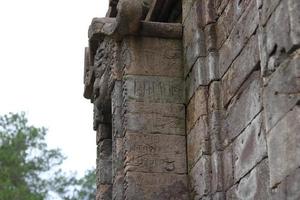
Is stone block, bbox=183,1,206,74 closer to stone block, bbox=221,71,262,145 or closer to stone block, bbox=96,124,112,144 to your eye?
stone block, bbox=221,71,262,145

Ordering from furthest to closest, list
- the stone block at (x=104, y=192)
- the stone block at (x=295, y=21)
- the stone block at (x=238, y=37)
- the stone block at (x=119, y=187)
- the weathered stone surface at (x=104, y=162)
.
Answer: the weathered stone surface at (x=104, y=162), the stone block at (x=104, y=192), the stone block at (x=119, y=187), the stone block at (x=238, y=37), the stone block at (x=295, y=21)

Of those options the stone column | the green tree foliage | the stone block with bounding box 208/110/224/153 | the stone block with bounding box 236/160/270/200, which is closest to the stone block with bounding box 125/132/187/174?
the stone column

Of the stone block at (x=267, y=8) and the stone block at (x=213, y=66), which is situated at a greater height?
the stone block at (x=213, y=66)

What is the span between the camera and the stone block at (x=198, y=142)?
622 cm

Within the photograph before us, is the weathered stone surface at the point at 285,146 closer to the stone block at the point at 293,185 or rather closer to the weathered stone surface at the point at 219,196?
the stone block at the point at 293,185

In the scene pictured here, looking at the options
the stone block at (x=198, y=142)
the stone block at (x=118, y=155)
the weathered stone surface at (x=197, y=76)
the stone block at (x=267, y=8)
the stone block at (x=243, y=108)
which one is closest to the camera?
the stone block at (x=267, y=8)

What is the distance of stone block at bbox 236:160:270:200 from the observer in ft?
16.8

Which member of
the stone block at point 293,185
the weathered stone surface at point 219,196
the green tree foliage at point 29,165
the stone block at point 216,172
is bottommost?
the stone block at point 293,185

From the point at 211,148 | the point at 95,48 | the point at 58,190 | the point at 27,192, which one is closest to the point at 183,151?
the point at 211,148

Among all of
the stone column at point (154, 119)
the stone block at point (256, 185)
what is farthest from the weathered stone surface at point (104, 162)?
the stone block at point (256, 185)

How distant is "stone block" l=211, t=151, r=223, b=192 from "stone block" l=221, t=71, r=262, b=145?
13 centimetres

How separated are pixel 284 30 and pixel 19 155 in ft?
70.4

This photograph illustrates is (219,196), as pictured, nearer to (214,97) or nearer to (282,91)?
(214,97)

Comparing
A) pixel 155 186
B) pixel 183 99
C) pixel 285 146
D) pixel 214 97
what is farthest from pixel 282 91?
pixel 183 99
